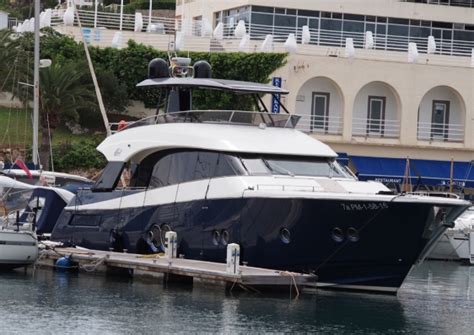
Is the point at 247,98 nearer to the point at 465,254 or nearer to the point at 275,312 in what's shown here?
the point at 465,254

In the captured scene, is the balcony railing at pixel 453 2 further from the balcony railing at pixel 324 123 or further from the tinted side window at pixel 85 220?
the tinted side window at pixel 85 220

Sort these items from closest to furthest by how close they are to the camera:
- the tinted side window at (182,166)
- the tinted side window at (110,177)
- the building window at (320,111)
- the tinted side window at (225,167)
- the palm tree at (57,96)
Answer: the tinted side window at (225,167) → the tinted side window at (182,166) → the tinted side window at (110,177) → the palm tree at (57,96) → the building window at (320,111)

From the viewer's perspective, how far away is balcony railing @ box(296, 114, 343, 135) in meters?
58.6

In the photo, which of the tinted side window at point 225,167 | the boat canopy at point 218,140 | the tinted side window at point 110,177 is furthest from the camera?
the tinted side window at point 110,177

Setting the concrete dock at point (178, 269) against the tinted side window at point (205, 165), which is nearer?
the concrete dock at point (178, 269)

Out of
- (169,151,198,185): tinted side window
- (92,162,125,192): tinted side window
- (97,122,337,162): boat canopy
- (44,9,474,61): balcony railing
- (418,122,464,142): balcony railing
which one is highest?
(44,9,474,61): balcony railing

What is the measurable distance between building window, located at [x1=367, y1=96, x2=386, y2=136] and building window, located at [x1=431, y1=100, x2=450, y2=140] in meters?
2.53

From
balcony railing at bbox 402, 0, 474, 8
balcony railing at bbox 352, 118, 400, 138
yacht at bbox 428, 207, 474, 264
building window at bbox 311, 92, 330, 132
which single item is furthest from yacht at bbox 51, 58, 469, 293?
balcony railing at bbox 402, 0, 474, 8

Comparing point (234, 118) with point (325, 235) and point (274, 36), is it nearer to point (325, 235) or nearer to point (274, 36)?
point (325, 235)

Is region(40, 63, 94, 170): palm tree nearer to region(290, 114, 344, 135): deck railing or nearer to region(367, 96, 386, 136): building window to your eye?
region(290, 114, 344, 135): deck railing

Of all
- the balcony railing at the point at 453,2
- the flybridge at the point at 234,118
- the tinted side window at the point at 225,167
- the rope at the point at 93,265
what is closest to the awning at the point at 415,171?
the balcony railing at the point at 453,2

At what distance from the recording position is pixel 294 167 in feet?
95.4

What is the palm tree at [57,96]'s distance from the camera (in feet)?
164

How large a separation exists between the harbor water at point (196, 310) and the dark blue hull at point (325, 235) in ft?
2.27
